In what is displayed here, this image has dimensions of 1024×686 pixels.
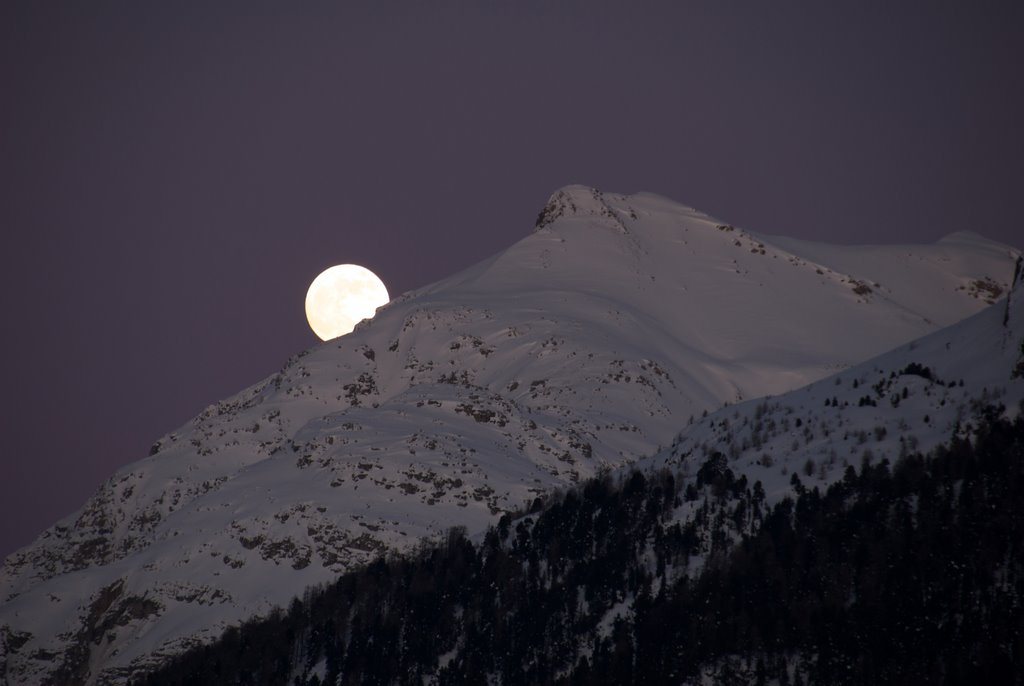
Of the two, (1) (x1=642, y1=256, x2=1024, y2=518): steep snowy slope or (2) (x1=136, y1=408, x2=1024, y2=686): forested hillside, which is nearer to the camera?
(2) (x1=136, y1=408, x2=1024, y2=686): forested hillside

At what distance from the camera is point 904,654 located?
405 ft

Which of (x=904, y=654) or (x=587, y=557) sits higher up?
(x=587, y=557)

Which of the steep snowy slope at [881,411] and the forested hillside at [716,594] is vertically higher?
the steep snowy slope at [881,411]

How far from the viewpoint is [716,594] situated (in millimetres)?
138750

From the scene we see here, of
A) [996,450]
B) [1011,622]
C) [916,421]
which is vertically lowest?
[1011,622]

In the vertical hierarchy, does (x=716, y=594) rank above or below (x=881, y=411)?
below

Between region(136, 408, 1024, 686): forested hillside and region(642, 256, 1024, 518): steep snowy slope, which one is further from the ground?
region(642, 256, 1024, 518): steep snowy slope

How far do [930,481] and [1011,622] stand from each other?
2351cm

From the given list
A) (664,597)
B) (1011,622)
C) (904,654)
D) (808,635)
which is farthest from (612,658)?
(1011,622)

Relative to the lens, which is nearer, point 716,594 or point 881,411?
point 716,594

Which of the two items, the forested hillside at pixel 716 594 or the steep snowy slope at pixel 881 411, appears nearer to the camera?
the forested hillside at pixel 716 594

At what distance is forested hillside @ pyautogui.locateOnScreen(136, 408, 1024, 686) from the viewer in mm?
126375

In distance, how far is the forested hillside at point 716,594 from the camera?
415 feet

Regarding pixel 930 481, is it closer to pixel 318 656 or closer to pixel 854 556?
pixel 854 556
